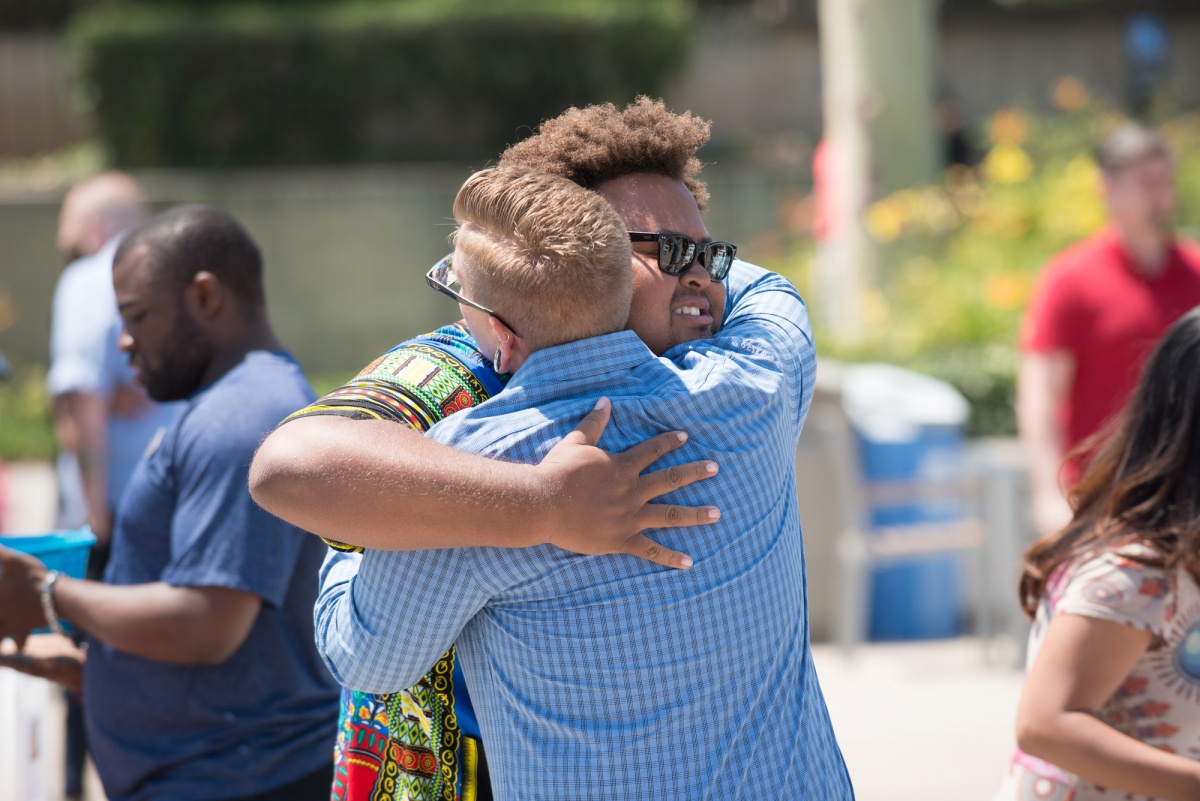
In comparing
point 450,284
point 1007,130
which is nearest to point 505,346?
point 450,284

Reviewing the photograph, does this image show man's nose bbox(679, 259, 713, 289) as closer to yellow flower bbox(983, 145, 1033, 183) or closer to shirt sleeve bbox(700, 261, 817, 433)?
shirt sleeve bbox(700, 261, 817, 433)

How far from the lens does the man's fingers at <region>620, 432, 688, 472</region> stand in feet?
5.29

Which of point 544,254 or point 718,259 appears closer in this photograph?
point 544,254

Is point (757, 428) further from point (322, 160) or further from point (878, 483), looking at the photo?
point (322, 160)

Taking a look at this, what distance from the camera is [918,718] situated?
5.49m

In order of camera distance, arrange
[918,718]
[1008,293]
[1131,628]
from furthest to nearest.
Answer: [1008,293], [918,718], [1131,628]

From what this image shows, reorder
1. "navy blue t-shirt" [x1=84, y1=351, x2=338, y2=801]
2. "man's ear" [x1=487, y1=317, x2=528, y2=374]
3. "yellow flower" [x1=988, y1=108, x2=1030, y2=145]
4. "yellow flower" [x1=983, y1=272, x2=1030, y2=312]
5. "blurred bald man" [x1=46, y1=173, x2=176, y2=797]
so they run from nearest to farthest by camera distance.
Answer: "man's ear" [x1=487, y1=317, x2=528, y2=374]
"navy blue t-shirt" [x1=84, y1=351, x2=338, y2=801]
"blurred bald man" [x1=46, y1=173, x2=176, y2=797]
"yellow flower" [x1=983, y1=272, x2=1030, y2=312]
"yellow flower" [x1=988, y1=108, x2=1030, y2=145]

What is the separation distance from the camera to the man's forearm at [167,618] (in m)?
2.37

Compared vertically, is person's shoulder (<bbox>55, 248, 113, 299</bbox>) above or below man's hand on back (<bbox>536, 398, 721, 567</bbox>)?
above

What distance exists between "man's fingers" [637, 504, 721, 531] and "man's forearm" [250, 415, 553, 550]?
12 cm

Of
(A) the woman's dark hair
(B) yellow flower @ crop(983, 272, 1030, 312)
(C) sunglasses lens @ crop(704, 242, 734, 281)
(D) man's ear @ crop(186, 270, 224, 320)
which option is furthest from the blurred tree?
(C) sunglasses lens @ crop(704, 242, 734, 281)

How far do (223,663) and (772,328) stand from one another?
4.17 feet

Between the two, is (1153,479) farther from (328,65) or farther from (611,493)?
(328,65)

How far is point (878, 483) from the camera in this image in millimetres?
6309
